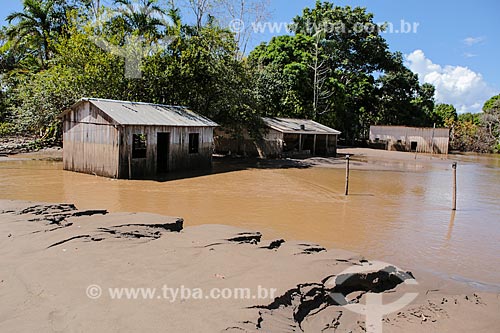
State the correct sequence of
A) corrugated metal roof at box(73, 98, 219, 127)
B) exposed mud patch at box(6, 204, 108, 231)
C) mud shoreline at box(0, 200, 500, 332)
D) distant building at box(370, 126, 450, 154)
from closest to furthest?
mud shoreline at box(0, 200, 500, 332)
exposed mud patch at box(6, 204, 108, 231)
corrugated metal roof at box(73, 98, 219, 127)
distant building at box(370, 126, 450, 154)

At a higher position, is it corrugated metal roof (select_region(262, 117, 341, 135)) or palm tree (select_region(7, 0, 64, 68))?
palm tree (select_region(7, 0, 64, 68))

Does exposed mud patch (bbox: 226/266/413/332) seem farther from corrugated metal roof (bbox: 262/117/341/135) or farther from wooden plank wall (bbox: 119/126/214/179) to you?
corrugated metal roof (bbox: 262/117/341/135)

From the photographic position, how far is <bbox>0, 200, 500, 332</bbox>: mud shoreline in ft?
13.0

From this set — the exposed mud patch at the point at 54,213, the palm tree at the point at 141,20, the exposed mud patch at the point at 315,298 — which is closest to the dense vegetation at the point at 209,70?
the palm tree at the point at 141,20

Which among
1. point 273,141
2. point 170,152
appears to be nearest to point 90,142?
point 170,152

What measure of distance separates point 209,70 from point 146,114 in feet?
21.9

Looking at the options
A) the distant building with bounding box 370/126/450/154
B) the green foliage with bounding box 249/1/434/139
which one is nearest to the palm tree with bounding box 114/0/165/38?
the green foliage with bounding box 249/1/434/139

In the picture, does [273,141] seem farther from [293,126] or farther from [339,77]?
[339,77]

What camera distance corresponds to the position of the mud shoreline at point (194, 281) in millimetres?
3957

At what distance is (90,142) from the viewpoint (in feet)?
52.6

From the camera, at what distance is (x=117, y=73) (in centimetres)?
2022

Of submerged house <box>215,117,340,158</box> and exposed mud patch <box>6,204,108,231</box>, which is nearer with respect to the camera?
exposed mud patch <box>6,204,108,231</box>

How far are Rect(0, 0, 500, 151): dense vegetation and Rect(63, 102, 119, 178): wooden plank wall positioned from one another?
145 inches

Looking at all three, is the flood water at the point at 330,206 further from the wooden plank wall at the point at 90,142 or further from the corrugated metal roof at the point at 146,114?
the corrugated metal roof at the point at 146,114
